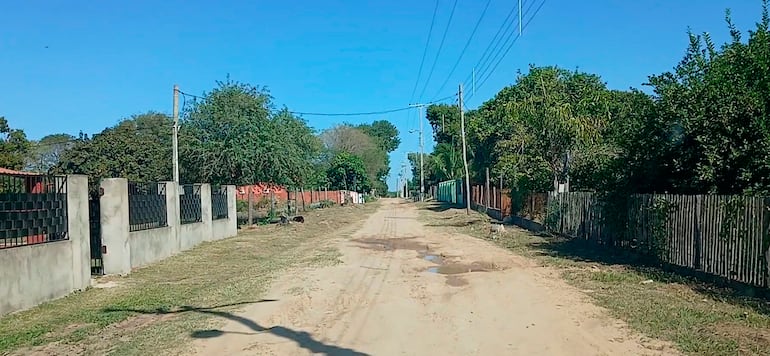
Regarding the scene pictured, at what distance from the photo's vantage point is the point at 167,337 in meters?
8.30

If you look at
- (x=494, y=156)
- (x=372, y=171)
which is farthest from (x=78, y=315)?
(x=372, y=171)

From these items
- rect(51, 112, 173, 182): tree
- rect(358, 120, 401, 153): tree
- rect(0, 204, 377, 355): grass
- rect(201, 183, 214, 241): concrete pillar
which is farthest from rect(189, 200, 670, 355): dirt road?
rect(358, 120, 401, 153): tree

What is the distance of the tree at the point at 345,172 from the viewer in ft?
285

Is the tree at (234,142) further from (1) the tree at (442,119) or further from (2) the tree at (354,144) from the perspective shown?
(2) the tree at (354,144)

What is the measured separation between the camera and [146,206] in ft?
59.0

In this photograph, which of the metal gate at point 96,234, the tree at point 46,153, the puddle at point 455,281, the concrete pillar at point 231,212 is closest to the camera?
the puddle at point 455,281

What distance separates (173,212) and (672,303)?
51.0 feet

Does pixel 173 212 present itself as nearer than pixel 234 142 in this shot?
Yes

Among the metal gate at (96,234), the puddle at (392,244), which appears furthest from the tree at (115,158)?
Answer: the metal gate at (96,234)

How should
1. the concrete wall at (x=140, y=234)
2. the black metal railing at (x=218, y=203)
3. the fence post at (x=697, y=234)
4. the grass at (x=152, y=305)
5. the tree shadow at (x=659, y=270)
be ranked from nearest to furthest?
the grass at (x=152, y=305), the tree shadow at (x=659, y=270), the fence post at (x=697, y=234), the concrete wall at (x=140, y=234), the black metal railing at (x=218, y=203)

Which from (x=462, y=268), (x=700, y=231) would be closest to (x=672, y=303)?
(x=700, y=231)

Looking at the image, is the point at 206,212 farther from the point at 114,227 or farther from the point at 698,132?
the point at 698,132

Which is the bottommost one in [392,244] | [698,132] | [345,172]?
[392,244]

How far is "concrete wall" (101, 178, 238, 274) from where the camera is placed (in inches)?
602
